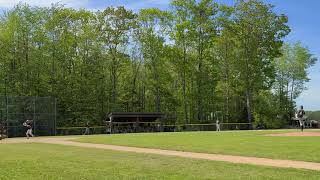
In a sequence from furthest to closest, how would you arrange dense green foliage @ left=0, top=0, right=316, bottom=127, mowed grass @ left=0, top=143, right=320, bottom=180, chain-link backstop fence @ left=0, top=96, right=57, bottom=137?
dense green foliage @ left=0, top=0, right=316, bottom=127 < chain-link backstop fence @ left=0, top=96, right=57, bottom=137 < mowed grass @ left=0, top=143, right=320, bottom=180

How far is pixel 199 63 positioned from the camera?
7638 centimetres

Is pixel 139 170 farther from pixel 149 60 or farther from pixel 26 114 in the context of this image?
pixel 149 60

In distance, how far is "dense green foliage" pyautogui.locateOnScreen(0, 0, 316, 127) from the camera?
66.1 metres

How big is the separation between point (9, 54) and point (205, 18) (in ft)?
93.0

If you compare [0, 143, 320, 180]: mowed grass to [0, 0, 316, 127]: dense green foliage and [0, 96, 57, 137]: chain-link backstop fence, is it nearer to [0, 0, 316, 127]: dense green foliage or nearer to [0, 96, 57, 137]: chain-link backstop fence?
[0, 96, 57, 137]: chain-link backstop fence

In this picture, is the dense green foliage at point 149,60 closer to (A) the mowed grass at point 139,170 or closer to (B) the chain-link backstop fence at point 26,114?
(B) the chain-link backstop fence at point 26,114

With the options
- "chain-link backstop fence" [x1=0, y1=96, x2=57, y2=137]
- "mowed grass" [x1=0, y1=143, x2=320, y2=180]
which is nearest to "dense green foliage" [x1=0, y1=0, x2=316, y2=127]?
"chain-link backstop fence" [x1=0, y1=96, x2=57, y2=137]

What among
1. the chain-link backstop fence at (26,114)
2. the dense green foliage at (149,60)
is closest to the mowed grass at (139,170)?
the chain-link backstop fence at (26,114)

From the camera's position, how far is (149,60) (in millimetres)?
76188

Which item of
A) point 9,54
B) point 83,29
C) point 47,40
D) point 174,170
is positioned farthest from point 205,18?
point 174,170

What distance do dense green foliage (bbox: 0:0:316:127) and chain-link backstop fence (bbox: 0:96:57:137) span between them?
44.1 ft

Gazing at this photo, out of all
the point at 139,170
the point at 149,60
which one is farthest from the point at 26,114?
the point at 139,170

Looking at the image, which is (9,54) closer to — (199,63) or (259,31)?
(199,63)

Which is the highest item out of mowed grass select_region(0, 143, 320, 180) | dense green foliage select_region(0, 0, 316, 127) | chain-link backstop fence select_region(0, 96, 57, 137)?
dense green foliage select_region(0, 0, 316, 127)
